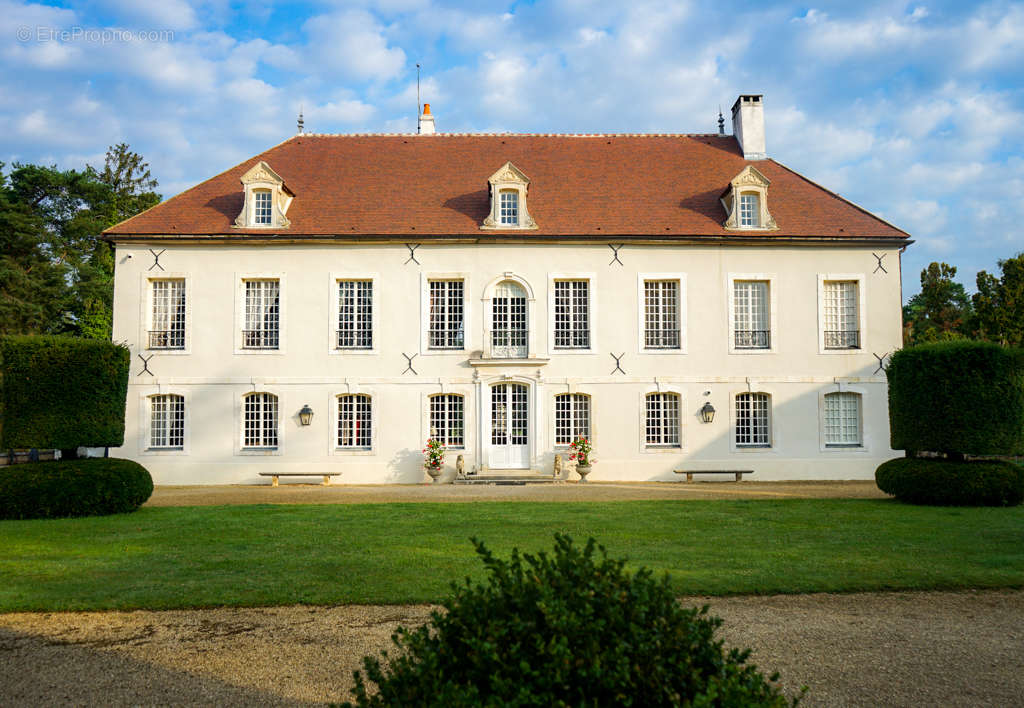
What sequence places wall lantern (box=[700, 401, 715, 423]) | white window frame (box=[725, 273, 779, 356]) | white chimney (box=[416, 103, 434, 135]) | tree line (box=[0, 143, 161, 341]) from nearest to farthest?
wall lantern (box=[700, 401, 715, 423])
white window frame (box=[725, 273, 779, 356])
white chimney (box=[416, 103, 434, 135])
tree line (box=[0, 143, 161, 341])

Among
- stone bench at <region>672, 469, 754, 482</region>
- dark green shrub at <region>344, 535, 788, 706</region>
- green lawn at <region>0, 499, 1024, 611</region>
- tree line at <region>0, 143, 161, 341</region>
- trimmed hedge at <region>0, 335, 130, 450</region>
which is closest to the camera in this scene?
dark green shrub at <region>344, 535, 788, 706</region>

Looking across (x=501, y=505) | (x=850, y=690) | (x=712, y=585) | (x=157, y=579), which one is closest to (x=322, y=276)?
(x=501, y=505)

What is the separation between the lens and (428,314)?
21234 millimetres

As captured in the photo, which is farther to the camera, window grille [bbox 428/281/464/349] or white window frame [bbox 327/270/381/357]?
window grille [bbox 428/281/464/349]

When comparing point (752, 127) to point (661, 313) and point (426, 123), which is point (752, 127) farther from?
point (426, 123)

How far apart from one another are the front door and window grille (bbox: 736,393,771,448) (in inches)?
242

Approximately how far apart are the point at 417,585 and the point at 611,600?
531 centimetres

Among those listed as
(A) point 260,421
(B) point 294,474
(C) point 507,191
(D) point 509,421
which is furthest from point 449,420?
(C) point 507,191

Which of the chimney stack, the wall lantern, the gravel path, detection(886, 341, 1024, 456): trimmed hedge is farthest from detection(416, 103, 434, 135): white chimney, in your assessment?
the gravel path

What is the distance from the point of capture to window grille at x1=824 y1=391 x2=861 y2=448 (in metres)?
21.2

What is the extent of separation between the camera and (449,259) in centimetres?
2134

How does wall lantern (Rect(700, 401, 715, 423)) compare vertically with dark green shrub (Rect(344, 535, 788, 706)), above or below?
above

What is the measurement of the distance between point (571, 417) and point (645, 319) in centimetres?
358

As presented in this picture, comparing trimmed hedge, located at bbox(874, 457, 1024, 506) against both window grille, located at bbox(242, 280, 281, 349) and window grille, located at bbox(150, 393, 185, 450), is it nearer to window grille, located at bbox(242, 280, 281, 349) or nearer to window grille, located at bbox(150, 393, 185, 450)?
window grille, located at bbox(242, 280, 281, 349)
